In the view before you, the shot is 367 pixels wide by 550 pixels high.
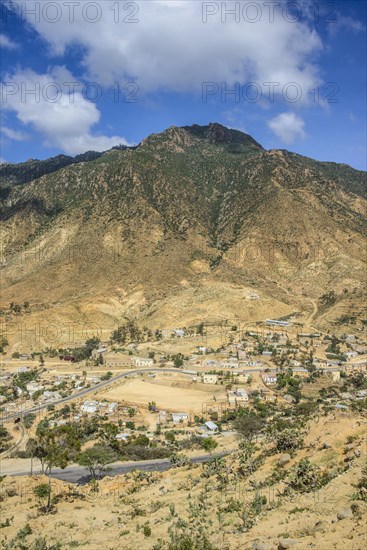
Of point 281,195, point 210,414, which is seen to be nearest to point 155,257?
point 281,195

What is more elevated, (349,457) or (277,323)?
(277,323)

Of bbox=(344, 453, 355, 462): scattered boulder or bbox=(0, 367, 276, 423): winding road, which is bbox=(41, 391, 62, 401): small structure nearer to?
bbox=(0, 367, 276, 423): winding road

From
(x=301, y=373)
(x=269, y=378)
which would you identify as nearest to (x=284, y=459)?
(x=269, y=378)

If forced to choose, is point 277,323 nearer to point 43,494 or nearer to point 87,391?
point 87,391

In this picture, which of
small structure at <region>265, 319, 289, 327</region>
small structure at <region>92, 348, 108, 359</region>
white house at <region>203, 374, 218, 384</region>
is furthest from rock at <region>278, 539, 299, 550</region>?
small structure at <region>265, 319, 289, 327</region>

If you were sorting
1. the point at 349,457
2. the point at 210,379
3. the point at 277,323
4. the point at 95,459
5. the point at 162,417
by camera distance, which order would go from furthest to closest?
the point at 277,323 → the point at 210,379 → the point at 162,417 → the point at 95,459 → the point at 349,457

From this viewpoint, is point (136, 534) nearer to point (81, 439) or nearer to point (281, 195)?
point (81, 439)
